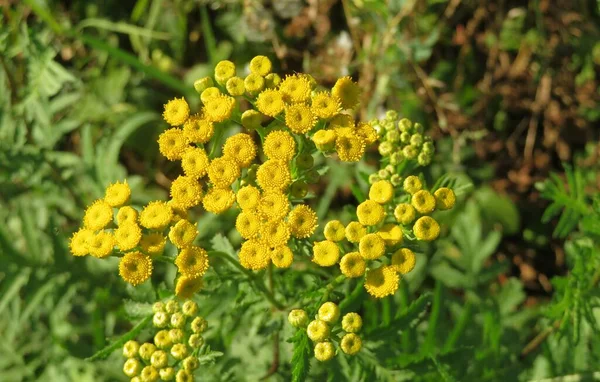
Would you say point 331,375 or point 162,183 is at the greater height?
point 331,375

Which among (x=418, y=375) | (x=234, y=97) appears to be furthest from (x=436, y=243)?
(x=234, y=97)

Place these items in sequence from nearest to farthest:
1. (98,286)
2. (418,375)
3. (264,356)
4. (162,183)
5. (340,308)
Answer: (340,308)
(418,375)
(264,356)
(98,286)
(162,183)

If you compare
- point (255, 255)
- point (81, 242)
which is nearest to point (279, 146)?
point (255, 255)

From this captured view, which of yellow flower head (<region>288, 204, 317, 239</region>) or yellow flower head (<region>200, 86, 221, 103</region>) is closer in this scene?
yellow flower head (<region>288, 204, 317, 239</region>)

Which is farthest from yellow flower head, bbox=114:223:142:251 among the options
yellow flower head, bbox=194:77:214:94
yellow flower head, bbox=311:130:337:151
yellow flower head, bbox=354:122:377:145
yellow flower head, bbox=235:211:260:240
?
yellow flower head, bbox=354:122:377:145

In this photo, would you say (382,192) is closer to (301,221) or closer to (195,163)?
(301,221)

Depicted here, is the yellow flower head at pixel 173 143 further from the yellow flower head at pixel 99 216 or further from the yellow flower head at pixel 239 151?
the yellow flower head at pixel 99 216

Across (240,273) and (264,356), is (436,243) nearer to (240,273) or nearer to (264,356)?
(264,356)

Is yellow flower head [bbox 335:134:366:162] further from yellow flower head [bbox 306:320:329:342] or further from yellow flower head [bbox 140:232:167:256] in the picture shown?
yellow flower head [bbox 140:232:167:256]
